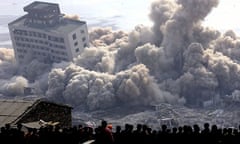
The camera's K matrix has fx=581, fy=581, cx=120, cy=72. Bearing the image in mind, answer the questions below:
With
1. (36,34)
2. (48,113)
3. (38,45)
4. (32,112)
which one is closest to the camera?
(32,112)

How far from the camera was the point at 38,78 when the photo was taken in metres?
125

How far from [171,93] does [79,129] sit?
8714cm

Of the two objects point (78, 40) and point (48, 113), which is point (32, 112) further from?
point (78, 40)

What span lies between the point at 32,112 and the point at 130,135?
40.6 ft

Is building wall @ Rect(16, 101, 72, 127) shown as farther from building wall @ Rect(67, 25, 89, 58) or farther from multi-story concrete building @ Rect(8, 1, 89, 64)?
building wall @ Rect(67, 25, 89, 58)

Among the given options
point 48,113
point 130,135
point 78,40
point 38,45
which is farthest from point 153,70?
point 130,135

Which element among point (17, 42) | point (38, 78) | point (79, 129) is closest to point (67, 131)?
point (79, 129)

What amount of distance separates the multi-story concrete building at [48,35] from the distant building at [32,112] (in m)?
85.8

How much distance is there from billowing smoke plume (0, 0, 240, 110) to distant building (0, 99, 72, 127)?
69699 mm

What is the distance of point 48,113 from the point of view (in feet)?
115

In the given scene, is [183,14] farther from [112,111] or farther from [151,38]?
[112,111]

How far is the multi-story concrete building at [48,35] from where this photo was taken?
123 m

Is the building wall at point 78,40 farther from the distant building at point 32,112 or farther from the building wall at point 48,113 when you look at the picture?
the distant building at point 32,112

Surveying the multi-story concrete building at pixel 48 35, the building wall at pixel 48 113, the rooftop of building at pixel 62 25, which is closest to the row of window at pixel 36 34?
Result: the multi-story concrete building at pixel 48 35
